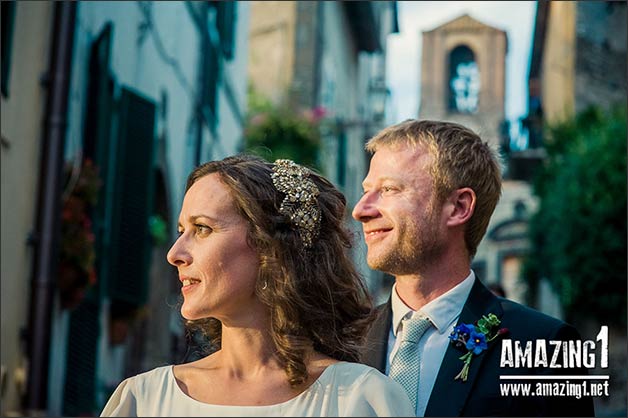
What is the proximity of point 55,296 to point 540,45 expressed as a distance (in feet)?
58.3

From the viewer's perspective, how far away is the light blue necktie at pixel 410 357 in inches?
136

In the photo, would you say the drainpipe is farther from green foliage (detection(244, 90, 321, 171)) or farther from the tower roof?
green foliage (detection(244, 90, 321, 171))

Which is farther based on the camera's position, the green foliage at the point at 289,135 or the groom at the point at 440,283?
the green foliage at the point at 289,135

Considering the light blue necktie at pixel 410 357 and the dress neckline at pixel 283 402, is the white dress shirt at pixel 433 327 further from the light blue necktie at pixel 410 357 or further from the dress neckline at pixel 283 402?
the dress neckline at pixel 283 402

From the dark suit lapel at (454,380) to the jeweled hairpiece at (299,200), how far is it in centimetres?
65

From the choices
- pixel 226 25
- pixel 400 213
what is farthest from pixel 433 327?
pixel 226 25

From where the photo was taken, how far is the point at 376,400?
8.74 ft

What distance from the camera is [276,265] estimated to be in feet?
9.70

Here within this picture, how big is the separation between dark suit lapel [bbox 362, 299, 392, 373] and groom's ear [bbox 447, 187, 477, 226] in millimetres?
324

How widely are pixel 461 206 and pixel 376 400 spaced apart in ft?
4.00

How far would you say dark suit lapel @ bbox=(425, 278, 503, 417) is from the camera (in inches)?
134

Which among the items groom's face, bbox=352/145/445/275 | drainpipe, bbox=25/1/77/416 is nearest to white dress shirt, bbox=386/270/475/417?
groom's face, bbox=352/145/445/275

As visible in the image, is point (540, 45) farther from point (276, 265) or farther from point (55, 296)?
point (276, 265)

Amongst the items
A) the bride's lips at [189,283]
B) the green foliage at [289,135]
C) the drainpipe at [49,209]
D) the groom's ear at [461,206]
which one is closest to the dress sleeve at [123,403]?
the bride's lips at [189,283]
